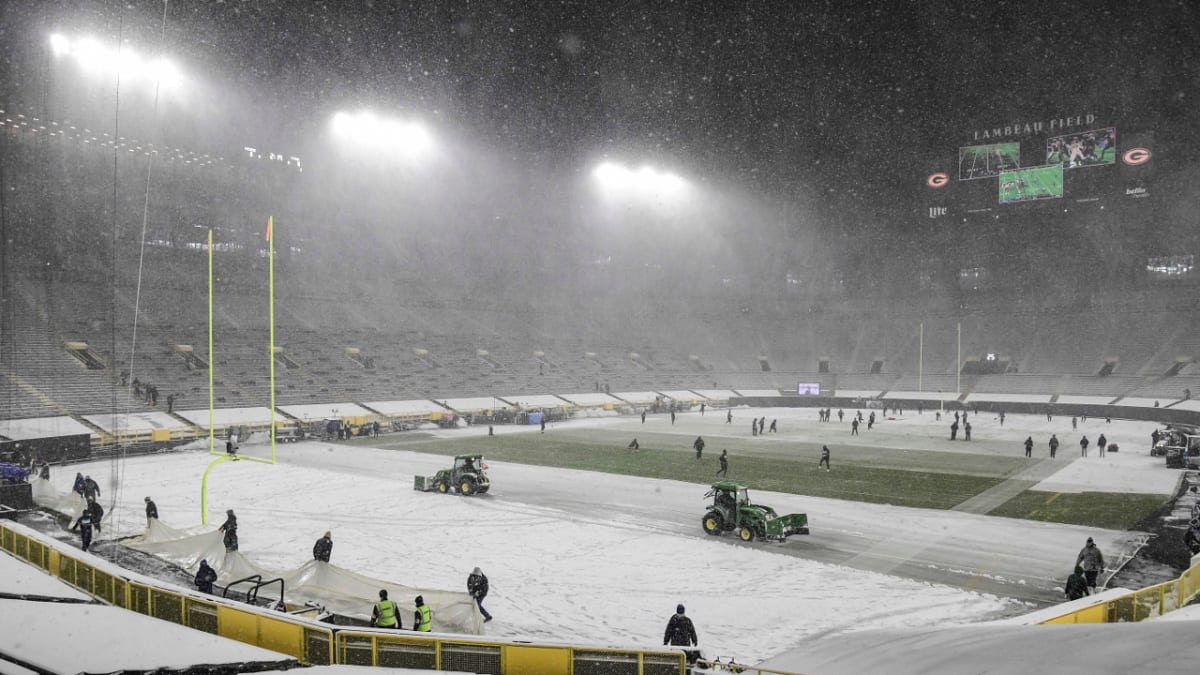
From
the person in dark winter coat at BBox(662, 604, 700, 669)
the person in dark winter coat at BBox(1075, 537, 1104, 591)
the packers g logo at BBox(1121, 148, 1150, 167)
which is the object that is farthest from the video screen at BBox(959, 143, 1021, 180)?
the person in dark winter coat at BBox(662, 604, 700, 669)

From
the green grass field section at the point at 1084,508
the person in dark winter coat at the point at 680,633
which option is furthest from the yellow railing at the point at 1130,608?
the green grass field section at the point at 1084,508

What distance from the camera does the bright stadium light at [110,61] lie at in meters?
38.5

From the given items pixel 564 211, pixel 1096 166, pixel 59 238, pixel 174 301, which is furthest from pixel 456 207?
pixel 1096 166

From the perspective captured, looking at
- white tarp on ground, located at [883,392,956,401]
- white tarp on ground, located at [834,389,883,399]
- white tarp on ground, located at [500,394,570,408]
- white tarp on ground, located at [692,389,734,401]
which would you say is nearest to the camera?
white tarp on ground, located at [500,394,570,408]

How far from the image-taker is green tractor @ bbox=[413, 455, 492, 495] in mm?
24250

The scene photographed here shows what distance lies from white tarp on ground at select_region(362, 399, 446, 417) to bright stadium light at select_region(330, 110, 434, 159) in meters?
22.8

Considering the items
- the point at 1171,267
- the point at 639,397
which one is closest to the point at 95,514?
the point at 639,397

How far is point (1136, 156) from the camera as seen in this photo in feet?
192

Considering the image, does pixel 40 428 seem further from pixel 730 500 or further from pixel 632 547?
pixel 730 500

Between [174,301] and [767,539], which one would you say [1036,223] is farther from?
[174,301]

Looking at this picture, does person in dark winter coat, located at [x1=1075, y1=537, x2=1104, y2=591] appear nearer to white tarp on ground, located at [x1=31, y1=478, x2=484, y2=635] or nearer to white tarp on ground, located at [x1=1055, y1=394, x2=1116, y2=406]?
white tarp on ground, located at [x1=31, y1=478, x2=484, y2=635]

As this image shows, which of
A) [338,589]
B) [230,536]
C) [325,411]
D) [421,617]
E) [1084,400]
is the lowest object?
[325,411]

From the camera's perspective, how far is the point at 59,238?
44.0 m

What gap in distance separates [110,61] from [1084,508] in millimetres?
53682
